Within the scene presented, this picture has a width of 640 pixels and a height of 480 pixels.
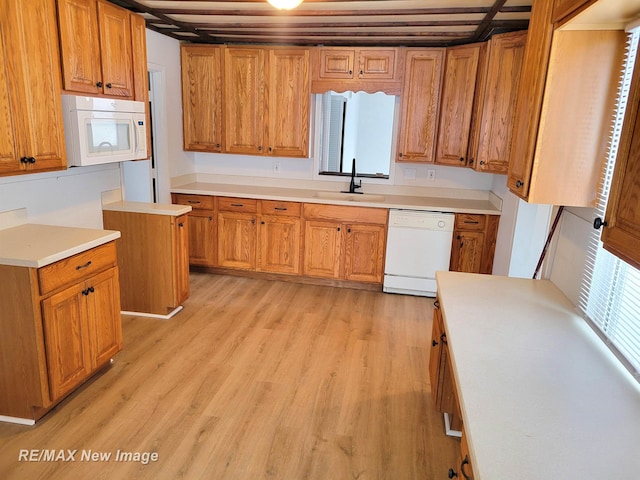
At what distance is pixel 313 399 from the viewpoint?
2641mm

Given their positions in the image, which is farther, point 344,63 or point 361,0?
point 344,63

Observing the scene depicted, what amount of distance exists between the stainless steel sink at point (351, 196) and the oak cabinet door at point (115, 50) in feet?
6.83

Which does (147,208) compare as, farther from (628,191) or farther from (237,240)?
(628,191)

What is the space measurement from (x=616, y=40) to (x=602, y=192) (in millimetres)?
556

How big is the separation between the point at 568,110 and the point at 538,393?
1079 mm

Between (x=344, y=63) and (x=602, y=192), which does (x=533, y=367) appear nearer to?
(x=602, y=192)

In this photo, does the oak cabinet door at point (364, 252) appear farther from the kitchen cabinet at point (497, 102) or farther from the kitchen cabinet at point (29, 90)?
the kitchen cabinet at point (29, 90)

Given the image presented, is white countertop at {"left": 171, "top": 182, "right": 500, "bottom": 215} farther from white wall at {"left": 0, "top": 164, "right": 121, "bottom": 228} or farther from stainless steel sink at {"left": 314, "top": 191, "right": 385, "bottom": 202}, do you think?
white wall at {"left": 0, "top": 164, "right": 121, "bottom": 228}

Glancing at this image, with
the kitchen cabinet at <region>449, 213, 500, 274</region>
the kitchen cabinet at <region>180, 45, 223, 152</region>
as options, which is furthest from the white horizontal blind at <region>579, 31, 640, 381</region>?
the kitchen cabinet at <region>180, 45, 223, 152</region>

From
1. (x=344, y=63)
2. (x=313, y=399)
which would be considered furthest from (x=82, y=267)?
(x=344, y=63)

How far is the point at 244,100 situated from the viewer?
4.50 m

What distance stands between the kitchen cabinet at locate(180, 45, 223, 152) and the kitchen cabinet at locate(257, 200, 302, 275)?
0.92m

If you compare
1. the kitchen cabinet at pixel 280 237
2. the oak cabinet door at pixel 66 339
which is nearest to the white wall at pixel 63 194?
the oak cabinet door at pixel 66 339

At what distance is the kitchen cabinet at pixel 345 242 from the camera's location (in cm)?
430
